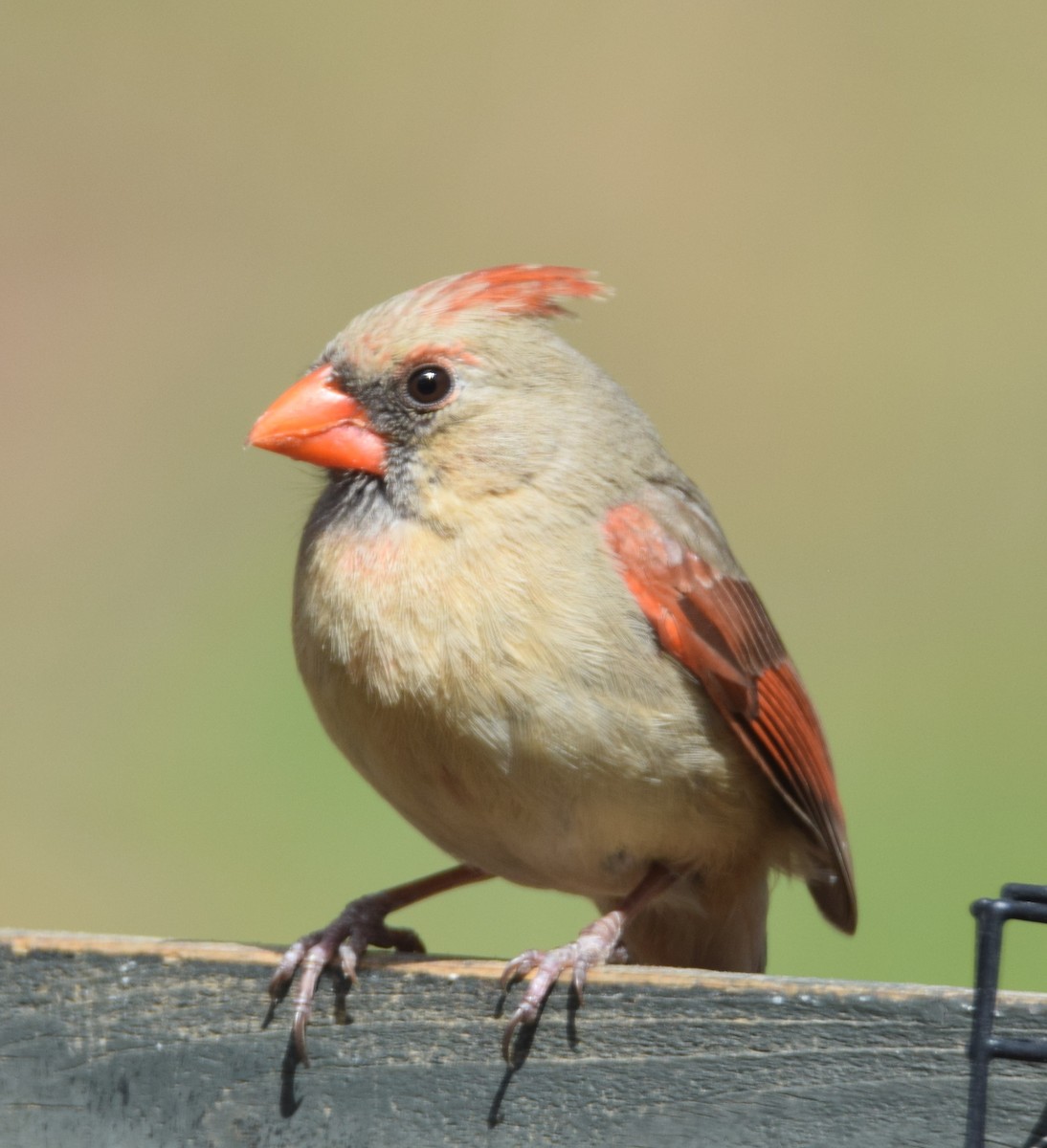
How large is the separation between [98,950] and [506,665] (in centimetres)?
59

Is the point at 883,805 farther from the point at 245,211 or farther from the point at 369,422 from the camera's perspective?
the point at 245,211

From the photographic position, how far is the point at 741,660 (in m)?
2.89

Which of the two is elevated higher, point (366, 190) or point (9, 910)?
point (366, 190)

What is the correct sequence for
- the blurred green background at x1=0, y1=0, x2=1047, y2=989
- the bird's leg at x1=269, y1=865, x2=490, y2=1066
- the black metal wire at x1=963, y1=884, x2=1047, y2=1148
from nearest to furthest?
the black metal wire at x1=963, y1=884, x2=1047, y2=1148 < the bird's leg at x1=269, y1=865, x2=490, y2=1066 < the blurred green background at x1=0, y1=0, x2=1047, y2=989

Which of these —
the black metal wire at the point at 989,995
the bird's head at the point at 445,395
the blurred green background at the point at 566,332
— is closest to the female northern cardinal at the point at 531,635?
the bird's head at the point at 445,395

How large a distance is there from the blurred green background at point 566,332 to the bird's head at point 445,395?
210 cm

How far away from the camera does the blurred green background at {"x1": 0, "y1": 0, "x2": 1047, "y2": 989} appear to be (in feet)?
17.3

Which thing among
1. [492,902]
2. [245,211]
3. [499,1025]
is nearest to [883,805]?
[492,902]

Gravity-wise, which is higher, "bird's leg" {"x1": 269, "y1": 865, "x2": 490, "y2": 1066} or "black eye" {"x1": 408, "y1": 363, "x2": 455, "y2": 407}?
"black eye" {"x1": 408, "y1": 363, "x2": 455, "y2": 407}

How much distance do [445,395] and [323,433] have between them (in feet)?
0.58

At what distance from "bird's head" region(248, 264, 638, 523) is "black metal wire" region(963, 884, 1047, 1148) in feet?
3.44

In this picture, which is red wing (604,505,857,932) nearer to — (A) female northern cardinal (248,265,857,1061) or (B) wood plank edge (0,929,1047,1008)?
(A) female northern cardinal (248,265,857,1061)

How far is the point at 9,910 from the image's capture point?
530 centimetres

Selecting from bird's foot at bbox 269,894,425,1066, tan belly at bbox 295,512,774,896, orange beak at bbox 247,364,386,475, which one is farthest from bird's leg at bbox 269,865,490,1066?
orange beak at bbox 247,364,386,475
